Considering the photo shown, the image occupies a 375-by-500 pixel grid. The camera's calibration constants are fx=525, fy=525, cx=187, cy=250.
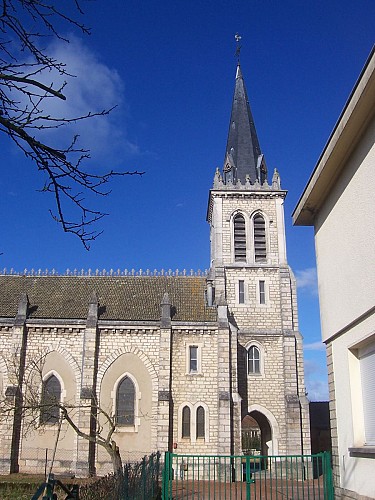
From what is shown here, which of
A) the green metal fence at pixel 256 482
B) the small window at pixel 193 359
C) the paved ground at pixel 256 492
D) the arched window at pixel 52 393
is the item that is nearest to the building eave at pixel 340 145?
the green metal fence at pixel 256 482

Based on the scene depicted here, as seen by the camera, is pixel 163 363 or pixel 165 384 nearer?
pixel 165 384

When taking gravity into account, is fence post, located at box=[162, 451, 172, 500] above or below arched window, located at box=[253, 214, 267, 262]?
below

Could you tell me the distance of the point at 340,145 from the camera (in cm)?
867

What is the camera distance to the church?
28188 mm

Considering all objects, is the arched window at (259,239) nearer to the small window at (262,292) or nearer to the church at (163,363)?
the church at (163,363)

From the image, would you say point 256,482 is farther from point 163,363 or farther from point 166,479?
point 163,363

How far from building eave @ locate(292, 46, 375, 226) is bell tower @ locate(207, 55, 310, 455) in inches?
792

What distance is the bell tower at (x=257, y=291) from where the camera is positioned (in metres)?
29.8

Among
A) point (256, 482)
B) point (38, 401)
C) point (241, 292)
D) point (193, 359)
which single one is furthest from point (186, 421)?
point (256, 482)

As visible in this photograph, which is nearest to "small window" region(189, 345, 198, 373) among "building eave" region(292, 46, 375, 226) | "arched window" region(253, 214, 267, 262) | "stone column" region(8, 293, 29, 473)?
"arched window" region(253, 214, 267, 262)

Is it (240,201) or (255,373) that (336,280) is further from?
(240,201)

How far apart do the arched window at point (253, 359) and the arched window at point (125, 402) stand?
22.8 feet

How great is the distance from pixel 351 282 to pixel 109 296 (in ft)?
85.5

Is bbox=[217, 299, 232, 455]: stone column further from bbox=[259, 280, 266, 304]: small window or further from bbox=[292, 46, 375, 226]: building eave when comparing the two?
bbox=[292, 46, 375, 226]: building eave
